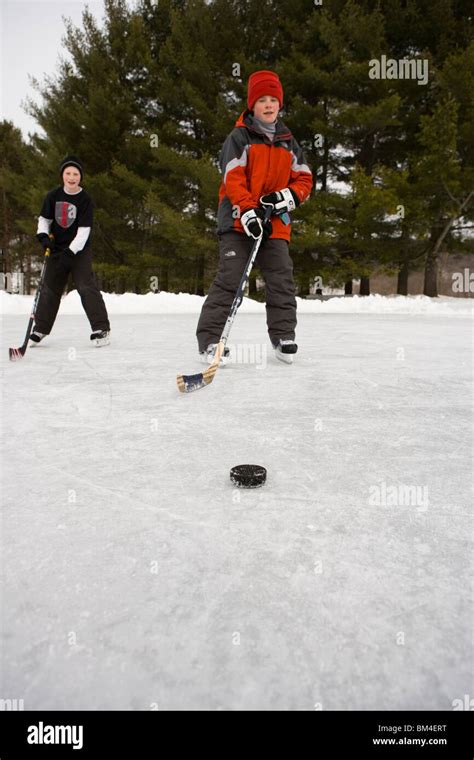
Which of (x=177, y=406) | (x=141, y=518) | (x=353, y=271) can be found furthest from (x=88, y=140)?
(x=141, y=518)

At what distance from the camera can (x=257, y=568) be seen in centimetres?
118

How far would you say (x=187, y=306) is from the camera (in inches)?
394

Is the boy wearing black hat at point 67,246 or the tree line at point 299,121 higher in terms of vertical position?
the tree line at point 299,121

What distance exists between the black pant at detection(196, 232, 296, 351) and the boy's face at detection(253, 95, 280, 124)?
0.76 metres

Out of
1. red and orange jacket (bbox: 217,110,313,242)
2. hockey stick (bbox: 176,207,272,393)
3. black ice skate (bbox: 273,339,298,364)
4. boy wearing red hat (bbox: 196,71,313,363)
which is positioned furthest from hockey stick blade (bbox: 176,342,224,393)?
red and orange jacket (bbox: 217,110,313,242)

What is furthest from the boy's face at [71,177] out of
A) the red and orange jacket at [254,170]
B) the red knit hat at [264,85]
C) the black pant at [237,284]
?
the red knit hat at [264,85]

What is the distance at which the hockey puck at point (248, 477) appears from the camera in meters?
1.61

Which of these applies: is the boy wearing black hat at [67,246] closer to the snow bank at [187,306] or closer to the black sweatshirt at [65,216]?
the black sweatshirt at [65,216]

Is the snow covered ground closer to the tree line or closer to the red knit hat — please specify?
the red knit hat

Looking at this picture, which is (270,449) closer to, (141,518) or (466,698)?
(141,518)

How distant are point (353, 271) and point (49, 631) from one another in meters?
15.7

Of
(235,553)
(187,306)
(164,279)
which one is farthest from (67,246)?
(164,279)

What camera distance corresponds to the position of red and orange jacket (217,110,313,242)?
344cm
